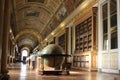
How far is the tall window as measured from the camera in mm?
12555

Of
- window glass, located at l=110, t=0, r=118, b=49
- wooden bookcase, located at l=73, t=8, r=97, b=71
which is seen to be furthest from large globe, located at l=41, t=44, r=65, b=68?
wooden bookcase, located at l=73, t=8, r=97, b=71

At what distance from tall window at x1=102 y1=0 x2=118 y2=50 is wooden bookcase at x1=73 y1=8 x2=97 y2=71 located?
1.93 metres

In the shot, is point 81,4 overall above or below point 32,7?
below

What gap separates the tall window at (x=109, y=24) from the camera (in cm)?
1256

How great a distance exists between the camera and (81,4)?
59.2 feet

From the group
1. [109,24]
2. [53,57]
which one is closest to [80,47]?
[109,24]

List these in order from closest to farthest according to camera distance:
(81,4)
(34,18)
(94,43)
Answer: (94,43) → (81,4) → (34,18)

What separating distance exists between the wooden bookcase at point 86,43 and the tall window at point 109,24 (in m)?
1.93

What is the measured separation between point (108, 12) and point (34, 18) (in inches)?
1050

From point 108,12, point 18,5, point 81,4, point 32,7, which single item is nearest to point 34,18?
point 32,7

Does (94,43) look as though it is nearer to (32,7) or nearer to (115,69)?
(115,69)

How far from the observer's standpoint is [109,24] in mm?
13203

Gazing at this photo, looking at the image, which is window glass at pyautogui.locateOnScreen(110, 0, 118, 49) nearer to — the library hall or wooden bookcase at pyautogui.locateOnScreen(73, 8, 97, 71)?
the library hall

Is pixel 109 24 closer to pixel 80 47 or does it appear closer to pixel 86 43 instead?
pixel 86 43
